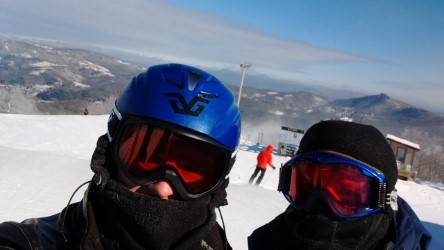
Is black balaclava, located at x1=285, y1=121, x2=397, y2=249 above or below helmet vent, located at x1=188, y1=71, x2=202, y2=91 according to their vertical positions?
below

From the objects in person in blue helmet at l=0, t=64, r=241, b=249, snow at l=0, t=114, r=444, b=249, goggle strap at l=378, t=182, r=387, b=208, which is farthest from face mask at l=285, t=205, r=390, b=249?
snow at l=0, t=114, r=444, b=249

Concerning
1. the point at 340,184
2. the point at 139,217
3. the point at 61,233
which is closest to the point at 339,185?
the point at 340,184

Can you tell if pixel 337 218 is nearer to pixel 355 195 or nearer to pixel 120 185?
pixel 355 195

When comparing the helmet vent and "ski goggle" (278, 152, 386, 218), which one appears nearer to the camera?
the helmet vent

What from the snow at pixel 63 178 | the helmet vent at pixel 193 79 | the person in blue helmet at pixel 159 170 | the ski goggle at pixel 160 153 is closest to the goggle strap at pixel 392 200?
the person in blue helmet at pixel 159 170

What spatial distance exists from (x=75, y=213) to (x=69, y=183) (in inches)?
314

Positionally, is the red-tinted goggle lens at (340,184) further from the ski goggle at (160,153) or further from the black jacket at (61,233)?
the black jacket at (61,233)

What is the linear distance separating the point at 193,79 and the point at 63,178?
853 centimetres

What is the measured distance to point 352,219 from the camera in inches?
93.9

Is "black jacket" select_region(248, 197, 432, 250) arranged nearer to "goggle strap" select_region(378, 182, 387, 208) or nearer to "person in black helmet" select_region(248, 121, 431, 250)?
"person in black helmet" select_region(248, 121, 431, 250)

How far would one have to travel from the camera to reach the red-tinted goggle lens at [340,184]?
233 cm

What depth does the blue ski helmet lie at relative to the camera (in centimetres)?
193

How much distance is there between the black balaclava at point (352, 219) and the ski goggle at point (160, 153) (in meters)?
0.73

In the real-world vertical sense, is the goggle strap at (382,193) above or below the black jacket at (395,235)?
above
